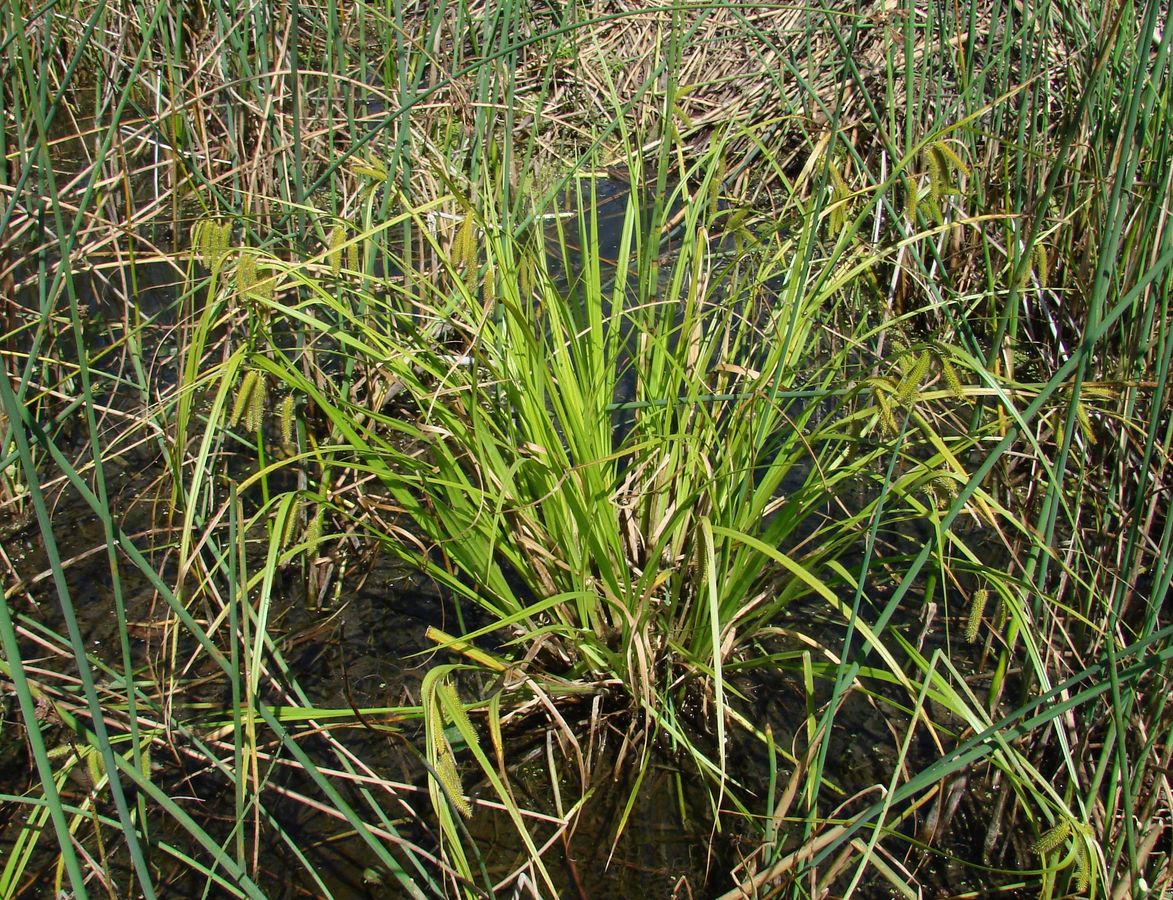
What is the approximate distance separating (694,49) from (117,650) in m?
3.41

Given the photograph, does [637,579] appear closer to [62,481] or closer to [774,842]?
[774,842]

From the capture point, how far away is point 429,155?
2.47m

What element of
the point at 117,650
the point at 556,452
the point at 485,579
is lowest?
the point at 117,650

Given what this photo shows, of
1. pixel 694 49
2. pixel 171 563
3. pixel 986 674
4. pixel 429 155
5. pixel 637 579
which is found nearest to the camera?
pixel 637 579

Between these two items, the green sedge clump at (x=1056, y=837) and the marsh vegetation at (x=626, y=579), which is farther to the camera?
the marsh vegetation at (x=626, y=579)

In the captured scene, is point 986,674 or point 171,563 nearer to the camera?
point 986,674

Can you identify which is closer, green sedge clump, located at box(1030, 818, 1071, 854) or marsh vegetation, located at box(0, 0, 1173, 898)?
green sedge clump, located at box(1030, 818, 1071, 854)

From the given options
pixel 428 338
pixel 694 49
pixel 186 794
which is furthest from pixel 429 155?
pixel 694 49

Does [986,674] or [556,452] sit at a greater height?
[556,452]

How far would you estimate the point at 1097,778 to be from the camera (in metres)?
1.21

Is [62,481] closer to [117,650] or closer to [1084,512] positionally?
[117,650]

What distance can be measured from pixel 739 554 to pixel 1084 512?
30.5 inches

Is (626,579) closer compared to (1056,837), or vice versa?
(1056,837)

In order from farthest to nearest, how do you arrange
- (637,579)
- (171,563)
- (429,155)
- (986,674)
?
(429,155) < (171,563) < (986,674) < (637,579)
